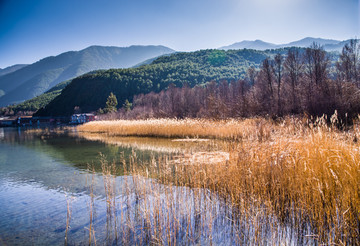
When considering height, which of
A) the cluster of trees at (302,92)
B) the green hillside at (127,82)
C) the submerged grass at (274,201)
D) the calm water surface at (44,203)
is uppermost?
the green hillside at (127,82)

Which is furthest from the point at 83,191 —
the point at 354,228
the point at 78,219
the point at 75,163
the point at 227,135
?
the point at 227,135

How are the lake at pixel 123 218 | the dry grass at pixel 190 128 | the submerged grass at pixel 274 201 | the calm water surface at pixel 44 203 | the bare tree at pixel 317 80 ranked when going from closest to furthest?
the submerged grass at pixel 274 201
the lake at pixel 123 218
the calm water surface at pixel 44 203
the dry grass at pixel 190 128
the bare tree at pixel 317 80

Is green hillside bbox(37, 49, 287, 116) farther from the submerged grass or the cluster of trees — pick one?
the submerged grass

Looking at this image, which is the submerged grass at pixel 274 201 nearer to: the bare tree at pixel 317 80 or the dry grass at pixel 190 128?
the dry grass at pixel 190 128

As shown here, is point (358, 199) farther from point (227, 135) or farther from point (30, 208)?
point (227, 135)

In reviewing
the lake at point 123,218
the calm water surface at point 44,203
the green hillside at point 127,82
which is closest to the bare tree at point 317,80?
the lake at point 123,218

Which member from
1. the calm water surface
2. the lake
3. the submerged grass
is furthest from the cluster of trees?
the calm water surface

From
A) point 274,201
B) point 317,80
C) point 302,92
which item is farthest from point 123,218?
point 317,80

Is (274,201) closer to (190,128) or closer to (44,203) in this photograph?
(44,203)

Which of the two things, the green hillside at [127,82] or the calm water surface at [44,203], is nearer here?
the calm water surface at [44,203]

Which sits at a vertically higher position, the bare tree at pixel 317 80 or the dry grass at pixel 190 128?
the bare tree at pixel 317 80

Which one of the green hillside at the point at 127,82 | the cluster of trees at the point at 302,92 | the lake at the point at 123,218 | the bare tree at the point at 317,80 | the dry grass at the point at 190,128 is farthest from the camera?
the green hillside at the point at 127,82

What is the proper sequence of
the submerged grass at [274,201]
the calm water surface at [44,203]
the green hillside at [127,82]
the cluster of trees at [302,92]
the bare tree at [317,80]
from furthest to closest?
the green hillside at [127,82], the bare tree at [317,80], the cluster of trees at [302,92], the calm water surface at [44,203], the submerged grass at [274,201]

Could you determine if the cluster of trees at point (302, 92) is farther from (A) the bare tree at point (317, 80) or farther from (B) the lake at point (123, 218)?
(B) the lake at point (123, 218)
